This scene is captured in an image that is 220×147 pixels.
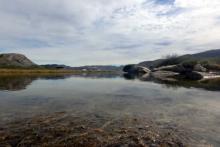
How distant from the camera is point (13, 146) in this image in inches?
282

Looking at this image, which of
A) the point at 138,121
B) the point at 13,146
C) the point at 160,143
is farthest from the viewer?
the point at 138,121

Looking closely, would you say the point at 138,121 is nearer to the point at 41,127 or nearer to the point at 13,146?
the point at 41,127

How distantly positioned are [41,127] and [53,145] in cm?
223

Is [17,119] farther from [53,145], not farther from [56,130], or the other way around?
[53,145]

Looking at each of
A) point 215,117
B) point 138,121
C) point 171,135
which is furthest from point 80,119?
point 215,117

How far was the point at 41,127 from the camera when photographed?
9.20 m

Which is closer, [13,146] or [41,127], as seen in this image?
[13,146]

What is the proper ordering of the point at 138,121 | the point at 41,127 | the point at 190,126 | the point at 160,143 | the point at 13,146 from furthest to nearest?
the point at 138,121 → the point at 190,126 → the point at 41,127 → the point at 160,143 → the point at 13,146

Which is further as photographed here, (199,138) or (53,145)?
(199,138)

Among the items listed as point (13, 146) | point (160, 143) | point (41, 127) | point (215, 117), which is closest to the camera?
point (13, 146)

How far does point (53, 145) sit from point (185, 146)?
15.0ft

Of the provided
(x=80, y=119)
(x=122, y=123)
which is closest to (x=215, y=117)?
(x=122, y=123)

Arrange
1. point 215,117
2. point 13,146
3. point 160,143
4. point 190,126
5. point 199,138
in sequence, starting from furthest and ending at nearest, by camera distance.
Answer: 1. point 215,117
2. point 190,126
3. point 199,138
4. point 160,143
5. point 13,146

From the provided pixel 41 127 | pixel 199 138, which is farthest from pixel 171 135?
pixel 41 127
